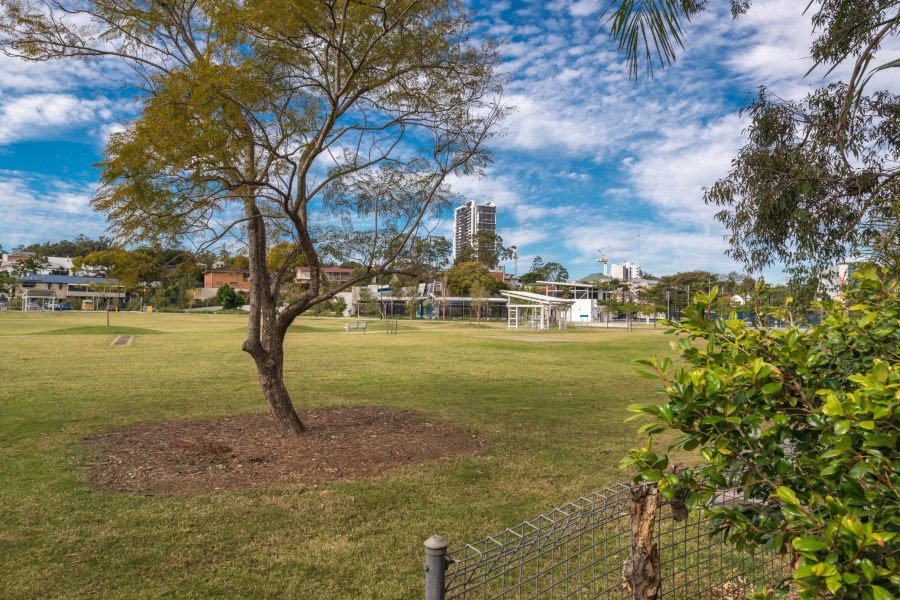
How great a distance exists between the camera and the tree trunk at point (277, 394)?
704 centimetres

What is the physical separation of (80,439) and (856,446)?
8622 millimetres

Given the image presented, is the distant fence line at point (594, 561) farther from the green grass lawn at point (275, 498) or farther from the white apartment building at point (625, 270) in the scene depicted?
the white apartment building at point (625, 270)

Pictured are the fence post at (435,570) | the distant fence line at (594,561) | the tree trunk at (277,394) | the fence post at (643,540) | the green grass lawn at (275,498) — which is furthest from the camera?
the tree trunk at (277,394)

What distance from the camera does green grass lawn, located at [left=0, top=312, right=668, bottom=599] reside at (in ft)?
12.2

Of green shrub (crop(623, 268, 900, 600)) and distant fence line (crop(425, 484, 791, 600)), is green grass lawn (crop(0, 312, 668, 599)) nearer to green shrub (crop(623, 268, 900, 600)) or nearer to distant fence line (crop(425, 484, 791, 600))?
distant fence line (crop(425, 484, 791, 600))

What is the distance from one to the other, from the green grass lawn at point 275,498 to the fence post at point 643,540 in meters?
1.60

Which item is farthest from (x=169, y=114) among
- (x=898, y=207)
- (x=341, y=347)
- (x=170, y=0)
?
(x=341, y=347)

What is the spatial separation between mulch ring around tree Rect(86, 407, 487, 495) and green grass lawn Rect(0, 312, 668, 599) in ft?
0.91

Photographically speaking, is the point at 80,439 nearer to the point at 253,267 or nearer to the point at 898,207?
the point at 253,267

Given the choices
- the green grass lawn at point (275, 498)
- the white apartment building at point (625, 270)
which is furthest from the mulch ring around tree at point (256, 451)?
the white apartment building at point (625, 270)

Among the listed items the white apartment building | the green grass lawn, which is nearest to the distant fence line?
the green grass lawn

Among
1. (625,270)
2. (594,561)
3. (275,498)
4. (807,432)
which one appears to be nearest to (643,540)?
(594,561)

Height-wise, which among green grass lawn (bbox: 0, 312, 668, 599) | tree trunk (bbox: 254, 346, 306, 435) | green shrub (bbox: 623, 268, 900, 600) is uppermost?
green shrub (bbox: 623, 268, 900, 600)

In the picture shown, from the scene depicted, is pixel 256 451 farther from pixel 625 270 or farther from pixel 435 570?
pixel 625 270
